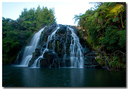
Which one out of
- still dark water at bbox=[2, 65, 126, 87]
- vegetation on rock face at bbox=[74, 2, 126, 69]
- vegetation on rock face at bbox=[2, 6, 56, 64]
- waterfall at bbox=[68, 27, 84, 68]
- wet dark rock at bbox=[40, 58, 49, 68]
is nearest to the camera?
still dark water at bbox=[2, 65, 126, 87]

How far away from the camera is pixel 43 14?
734 inches

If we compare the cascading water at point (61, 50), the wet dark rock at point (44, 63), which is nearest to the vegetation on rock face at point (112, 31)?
the cascading water at point (61, 50)

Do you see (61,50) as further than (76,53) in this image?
Yes

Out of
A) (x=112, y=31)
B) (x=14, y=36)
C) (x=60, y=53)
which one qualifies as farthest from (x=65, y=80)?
(x=14, y=36)

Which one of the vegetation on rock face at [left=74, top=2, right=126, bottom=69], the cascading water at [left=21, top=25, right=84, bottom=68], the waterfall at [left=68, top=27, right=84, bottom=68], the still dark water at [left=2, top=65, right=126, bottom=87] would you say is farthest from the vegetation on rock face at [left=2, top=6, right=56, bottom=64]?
the vegetation on rock face at [left=74, top=2, right=126, bottom=69]

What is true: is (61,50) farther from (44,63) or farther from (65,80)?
(65,80)

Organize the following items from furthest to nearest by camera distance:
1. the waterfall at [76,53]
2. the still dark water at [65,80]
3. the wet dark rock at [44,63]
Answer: the waterfall at [76,53], the wet dark rock at [44,63], the still dark water at [65,80]

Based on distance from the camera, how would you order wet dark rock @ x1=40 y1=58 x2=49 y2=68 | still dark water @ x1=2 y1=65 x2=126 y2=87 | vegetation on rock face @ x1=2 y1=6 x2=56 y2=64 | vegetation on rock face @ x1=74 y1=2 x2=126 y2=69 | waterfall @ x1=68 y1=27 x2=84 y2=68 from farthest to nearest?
1. vegetation on rock face @ x1=2 y1=6 x2=56 y2=64
2. waterfall @ x1=68 y1=27 x2=84 y2=68
3. wet dark rock @ x1=40 y1=58 x2=49 y2=68
4. vegetation on rock face @ x1=74 y1=2 x2=126 y2=69
5. still dark water @ x1=2 y1=65 x2=126 y2=87

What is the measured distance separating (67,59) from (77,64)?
0.81 metres

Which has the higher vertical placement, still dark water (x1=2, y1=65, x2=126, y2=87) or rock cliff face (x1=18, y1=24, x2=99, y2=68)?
rock cliff face (x1=18, y1=24, x2=99, y2=68)

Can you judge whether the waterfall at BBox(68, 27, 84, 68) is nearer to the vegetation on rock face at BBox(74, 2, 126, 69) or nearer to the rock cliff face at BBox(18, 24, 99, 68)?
the rock cliff face at BBox(18, 24, 99, 68)

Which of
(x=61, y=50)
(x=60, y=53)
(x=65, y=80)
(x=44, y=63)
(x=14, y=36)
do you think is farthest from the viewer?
(x=14, y=36)

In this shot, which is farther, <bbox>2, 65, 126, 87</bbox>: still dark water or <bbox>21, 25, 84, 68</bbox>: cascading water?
<bbox>21, 25, 84, 68</bbox>: cascading water

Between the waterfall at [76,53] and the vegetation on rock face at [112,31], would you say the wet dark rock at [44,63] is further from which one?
the vegetation on rock face at [112,31]
